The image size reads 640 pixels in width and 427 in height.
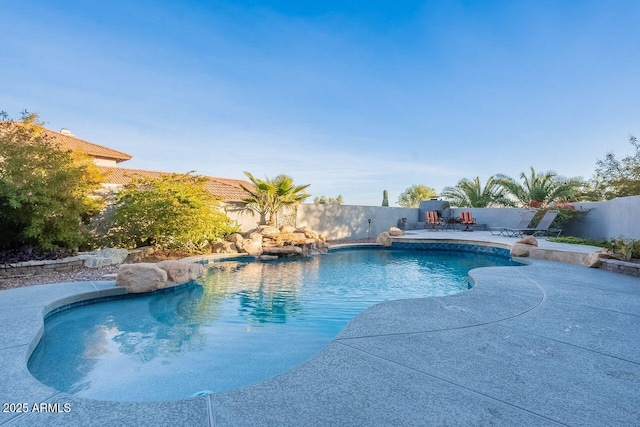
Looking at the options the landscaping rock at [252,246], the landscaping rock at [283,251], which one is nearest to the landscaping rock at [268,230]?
the landscaping rock at [252,246]

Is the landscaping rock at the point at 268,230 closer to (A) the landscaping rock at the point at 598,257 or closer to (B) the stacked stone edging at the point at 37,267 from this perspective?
(B) the stacked stone edging at the point at 37,267

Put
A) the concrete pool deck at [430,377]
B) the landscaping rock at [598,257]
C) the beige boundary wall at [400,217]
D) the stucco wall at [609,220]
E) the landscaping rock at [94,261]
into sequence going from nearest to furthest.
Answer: the concrete pool deck at [430,377]
the landscaping rock at [598,257]
the landscaping rock at [94,261]
the stucco wall at [609,220]
the beige boundary wall at [400,217]

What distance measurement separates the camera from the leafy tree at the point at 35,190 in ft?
22.3

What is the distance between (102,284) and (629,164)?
926 inches

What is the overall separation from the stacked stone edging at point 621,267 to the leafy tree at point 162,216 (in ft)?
34.7

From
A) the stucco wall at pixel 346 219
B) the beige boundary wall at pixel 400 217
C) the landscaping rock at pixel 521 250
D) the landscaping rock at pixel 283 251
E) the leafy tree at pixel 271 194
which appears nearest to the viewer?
the landscaping rock at pixel 521 250

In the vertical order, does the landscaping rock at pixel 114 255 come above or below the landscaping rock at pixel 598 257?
below

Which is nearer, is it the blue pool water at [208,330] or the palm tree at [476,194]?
the blue pool water at [208,330]

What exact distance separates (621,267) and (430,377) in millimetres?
7135

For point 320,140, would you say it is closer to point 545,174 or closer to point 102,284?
point 545,174

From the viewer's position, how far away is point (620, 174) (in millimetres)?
17688

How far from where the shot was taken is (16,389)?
7.58 ft

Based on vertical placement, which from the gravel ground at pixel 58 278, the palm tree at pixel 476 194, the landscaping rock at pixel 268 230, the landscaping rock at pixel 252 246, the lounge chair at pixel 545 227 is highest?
the palm tree at pixel 476 194

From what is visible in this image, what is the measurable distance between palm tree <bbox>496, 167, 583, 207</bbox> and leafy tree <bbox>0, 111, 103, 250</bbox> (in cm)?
1934
